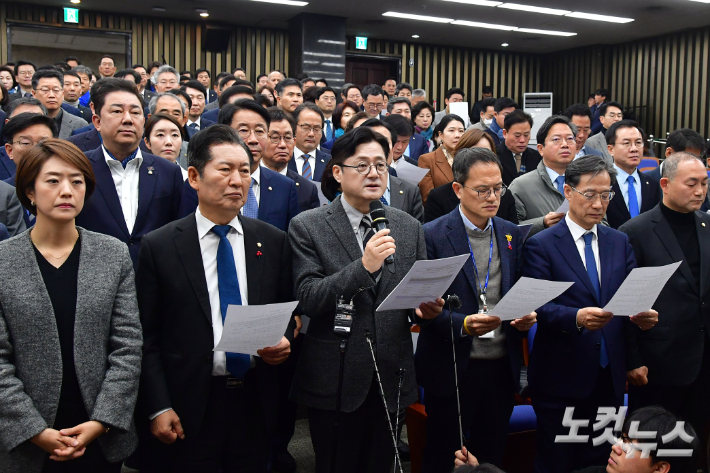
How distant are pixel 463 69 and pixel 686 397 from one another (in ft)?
38.4

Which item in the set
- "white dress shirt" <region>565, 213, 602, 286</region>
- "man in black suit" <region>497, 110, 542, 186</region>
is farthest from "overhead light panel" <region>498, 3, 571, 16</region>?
"white dress shirt" <region>565, 213, 602, 286</region>

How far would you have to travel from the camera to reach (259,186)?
2.77 m

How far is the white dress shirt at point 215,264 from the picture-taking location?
6.47 feet

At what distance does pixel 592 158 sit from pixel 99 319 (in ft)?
6.61

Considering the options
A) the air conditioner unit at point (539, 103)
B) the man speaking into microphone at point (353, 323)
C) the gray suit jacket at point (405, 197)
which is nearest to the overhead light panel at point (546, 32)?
the air conditioner unit at point (539, 103)

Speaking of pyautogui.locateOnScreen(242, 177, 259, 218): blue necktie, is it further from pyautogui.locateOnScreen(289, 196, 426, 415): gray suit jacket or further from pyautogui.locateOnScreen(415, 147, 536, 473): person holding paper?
pyautogui.locateOnScreen(415, 147, 536, 473): person holding paper

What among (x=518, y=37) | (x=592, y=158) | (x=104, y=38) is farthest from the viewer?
(x=518, y=37)

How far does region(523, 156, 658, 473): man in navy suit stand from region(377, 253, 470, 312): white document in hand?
660 mm

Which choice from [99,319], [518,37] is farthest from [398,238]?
[518,37]

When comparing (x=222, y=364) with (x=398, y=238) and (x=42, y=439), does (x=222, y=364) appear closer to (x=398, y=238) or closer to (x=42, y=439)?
(x=42, y=439)

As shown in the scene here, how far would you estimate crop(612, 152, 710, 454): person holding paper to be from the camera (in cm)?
274

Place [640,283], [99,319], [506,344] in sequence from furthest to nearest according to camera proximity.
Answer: [506,344]
[640,283]
[99,319]

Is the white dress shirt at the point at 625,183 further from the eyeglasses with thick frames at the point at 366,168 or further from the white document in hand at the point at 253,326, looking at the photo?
the white document in hand at the point at 253,326

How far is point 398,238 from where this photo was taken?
215 cm
